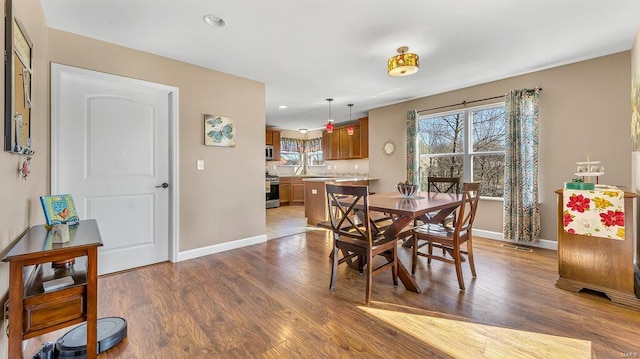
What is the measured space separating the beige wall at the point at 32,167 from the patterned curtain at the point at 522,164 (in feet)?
15.4

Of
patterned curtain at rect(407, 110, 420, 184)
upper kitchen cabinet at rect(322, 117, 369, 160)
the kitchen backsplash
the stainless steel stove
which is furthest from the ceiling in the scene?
the stainless steel stove

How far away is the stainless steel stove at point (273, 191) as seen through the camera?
704 cm

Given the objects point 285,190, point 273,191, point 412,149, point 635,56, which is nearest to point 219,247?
point 412,149

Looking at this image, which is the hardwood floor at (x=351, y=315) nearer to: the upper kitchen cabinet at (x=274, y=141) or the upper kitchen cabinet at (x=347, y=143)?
the upper kitchen cabinet at (x=347, y=143)

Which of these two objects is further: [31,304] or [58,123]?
[58,123]

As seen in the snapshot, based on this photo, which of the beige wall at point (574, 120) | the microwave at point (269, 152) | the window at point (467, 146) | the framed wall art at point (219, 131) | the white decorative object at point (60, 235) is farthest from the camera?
the microwave at point (269, 152)

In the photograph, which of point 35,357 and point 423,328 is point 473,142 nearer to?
point 423,328

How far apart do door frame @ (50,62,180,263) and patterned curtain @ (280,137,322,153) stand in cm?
512

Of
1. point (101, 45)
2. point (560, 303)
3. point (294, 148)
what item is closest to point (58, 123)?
point (101, 45)

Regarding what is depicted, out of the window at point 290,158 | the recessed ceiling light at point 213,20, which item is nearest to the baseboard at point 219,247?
the recessed ceiling light at point 213,20

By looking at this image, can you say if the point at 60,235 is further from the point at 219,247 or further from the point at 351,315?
the point at 219,247

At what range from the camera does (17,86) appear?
1.43 meters

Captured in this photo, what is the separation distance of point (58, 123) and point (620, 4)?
468cm

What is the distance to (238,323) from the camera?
73.0 inches
